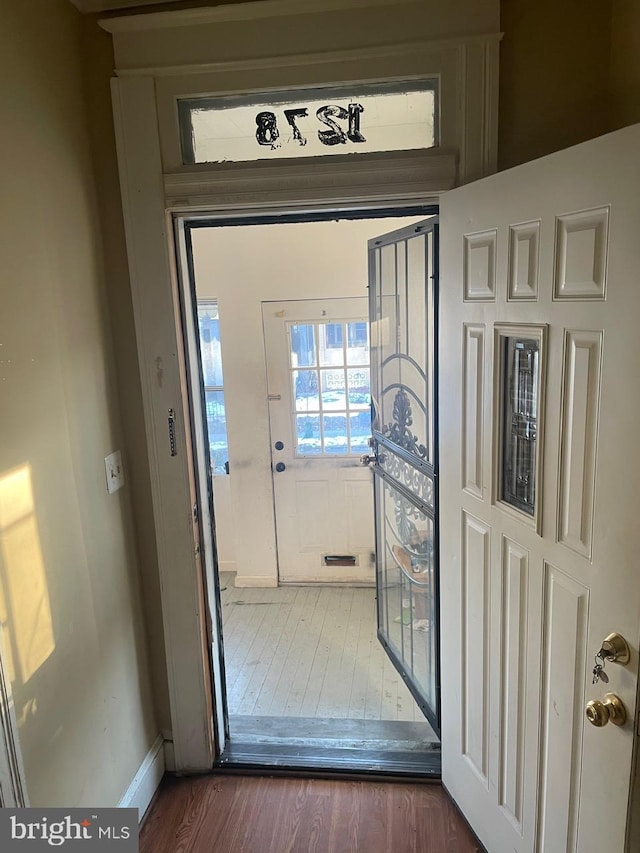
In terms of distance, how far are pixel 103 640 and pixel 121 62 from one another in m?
1.77

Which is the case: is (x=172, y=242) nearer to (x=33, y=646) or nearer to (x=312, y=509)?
(x=33, y=646)

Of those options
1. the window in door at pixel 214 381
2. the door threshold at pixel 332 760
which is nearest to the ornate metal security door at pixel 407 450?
the door threshold at pixel 332 760

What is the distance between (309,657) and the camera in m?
3.02

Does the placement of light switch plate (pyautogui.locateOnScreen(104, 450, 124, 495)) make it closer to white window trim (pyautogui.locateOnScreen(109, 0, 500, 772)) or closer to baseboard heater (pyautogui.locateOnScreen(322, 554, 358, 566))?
white window trim (pyautogui.locateOnScreen(109, 0, 500, 772))

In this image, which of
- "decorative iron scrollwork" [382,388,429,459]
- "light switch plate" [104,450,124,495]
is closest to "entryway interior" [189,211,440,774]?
"decorative iron scrollwork" [382,388,429,459]

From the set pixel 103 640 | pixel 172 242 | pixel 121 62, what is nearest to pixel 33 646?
pixel 103 640

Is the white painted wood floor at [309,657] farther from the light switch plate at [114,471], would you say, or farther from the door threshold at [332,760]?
the light switch plate at [114,471]

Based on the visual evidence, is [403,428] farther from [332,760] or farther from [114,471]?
[332,760]

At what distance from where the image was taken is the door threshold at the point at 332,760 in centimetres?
215

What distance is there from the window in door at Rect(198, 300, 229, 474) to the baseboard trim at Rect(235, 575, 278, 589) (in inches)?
28.7

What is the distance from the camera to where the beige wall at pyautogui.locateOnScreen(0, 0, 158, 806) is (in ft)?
4.60

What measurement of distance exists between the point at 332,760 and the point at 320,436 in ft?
6.29

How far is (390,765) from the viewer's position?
85.6 inches

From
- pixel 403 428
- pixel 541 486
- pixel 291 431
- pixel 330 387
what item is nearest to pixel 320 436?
pixel 291 431
